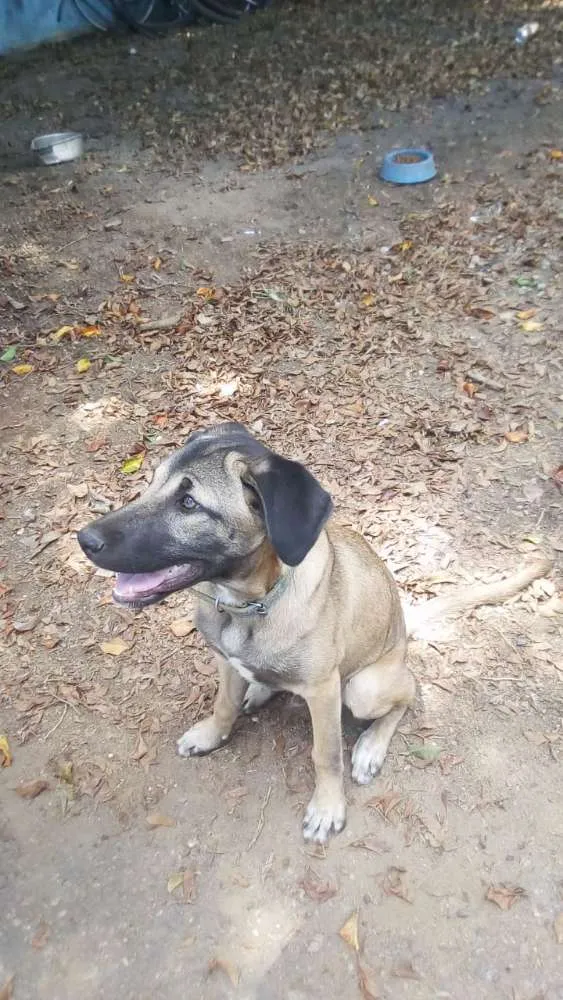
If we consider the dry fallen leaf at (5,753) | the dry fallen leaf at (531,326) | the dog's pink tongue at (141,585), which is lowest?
the dry fallen leaf at (5,753)

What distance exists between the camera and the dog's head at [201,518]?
8.51 feet

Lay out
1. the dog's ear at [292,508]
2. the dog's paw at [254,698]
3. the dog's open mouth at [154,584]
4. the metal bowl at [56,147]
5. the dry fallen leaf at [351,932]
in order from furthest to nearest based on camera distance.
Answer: the metal bowl at [56,147], the dog's paw at [254,698], the dry fallen leaf at [351,932], the dog's open mouth at [154,584], the dog's ear at [292,508]

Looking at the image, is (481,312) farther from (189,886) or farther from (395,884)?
(189,886)

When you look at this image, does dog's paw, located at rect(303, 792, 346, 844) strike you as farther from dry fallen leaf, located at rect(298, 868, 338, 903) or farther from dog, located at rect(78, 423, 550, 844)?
dry fallen leaf, located at rect(298, 868, 338, 903)

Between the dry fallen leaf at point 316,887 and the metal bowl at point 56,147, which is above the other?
the metal bowl at point 56,147

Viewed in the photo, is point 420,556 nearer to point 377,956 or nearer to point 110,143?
point 377,956

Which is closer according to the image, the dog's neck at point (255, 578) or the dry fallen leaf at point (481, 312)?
the dog's neck at point (255, 578)

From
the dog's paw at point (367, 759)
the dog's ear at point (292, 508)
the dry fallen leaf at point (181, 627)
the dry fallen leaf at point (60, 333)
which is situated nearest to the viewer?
the dog's ear at point (292, 508)

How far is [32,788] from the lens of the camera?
370 cm

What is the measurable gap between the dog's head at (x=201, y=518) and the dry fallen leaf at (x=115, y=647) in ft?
5.20

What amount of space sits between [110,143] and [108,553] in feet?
31.1

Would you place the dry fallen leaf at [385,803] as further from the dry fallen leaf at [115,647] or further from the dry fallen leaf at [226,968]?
the dry fallen leaf at [115,647]

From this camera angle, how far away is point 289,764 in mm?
3750

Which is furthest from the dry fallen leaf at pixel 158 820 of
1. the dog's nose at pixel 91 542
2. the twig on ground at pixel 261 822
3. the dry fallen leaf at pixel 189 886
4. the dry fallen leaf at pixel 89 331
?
the dry fallen leaf at pixel 89 331
